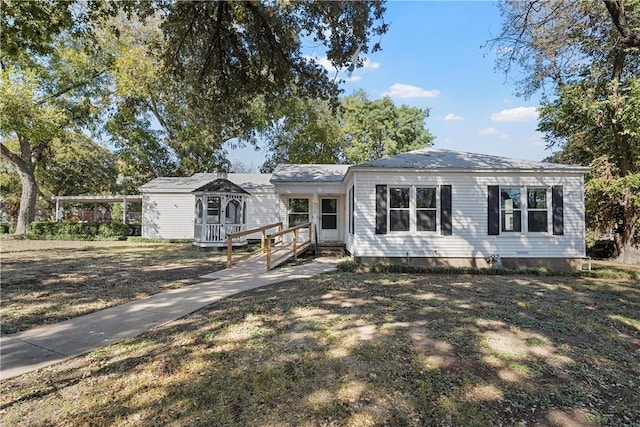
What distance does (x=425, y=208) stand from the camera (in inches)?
420

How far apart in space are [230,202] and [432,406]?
576 inches

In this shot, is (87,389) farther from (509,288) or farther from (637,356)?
(509,288)

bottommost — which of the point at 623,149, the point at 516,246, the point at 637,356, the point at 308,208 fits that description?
the point at 637,356

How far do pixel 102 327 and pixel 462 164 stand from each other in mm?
10261

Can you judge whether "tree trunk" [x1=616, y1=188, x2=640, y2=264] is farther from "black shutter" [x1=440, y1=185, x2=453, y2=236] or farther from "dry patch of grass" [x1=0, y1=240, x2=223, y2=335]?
"dry patch of grass" [x1=0, y1=240, x2=223, y2=335]

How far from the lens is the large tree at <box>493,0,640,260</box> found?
11.2m

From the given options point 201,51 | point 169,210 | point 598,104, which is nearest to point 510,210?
point 598,104

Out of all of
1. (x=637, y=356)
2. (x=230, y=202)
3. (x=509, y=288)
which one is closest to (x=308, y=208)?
(x=230, y=202)

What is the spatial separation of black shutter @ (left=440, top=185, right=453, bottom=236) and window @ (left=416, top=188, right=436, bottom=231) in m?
0.23

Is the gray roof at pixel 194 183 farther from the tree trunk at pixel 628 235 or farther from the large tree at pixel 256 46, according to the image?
the tree trunk at pixel 628 235

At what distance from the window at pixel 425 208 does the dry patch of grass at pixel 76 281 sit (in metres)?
6.45

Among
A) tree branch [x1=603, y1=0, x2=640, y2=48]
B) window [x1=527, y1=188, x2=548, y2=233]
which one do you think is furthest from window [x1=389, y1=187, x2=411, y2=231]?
tree branch [x1=603, y1=0, x2=640, y2=48]

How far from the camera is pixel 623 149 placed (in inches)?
508

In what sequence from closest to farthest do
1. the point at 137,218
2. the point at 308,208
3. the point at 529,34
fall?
the point at 529,34, the point at 308,208, the point at 137,218
